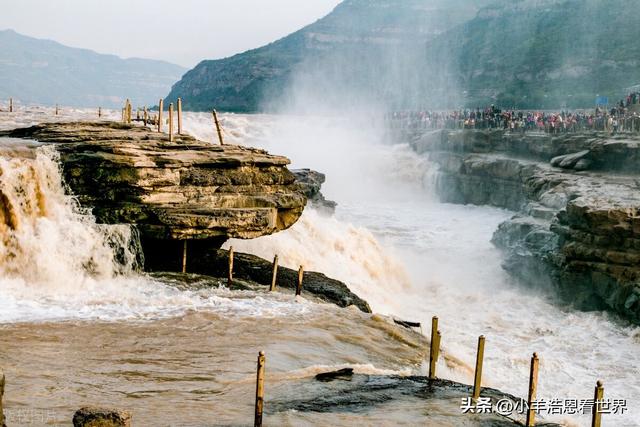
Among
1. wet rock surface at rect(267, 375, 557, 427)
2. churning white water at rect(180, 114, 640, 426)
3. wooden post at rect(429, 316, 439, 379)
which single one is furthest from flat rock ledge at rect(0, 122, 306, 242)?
wooden post at rect(429, 316, 439, 379)

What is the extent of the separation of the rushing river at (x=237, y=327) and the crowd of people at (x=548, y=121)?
10.7m

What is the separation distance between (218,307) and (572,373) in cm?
842

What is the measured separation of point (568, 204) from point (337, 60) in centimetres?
11695

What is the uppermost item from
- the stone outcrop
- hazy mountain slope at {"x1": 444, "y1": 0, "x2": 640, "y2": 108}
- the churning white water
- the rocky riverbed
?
hazy mountain slope at {"x1": 444, "y1": 0, "x2": 640, "y2": 108}

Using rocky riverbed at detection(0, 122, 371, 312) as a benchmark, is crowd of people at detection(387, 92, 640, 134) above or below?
above

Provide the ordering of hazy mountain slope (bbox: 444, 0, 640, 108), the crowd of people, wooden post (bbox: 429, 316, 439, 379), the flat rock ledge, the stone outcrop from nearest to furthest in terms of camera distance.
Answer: the stone outcrop
wooden post (bbox: 429, 316, 439, 379)
the flat rock ledge
the crowd of people
hazy mountain slope (bbox: 444, 0, 640, 108)

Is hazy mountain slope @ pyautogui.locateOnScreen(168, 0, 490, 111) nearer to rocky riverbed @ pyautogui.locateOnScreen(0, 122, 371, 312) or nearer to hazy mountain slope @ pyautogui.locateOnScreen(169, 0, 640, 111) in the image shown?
hazy mountain slope @ pyautogui.locateOnScreen(169, 0, 640, 111)

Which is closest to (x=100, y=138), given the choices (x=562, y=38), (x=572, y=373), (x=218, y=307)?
(x=218, y=307)

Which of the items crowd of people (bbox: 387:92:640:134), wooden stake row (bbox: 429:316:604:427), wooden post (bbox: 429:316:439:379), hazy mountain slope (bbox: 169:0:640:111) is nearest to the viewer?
wooden stake row (bbox: 429:316:604:427)

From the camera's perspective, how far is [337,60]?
13500 centimetres

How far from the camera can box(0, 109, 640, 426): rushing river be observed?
9461mm

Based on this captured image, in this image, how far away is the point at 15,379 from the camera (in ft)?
30.9

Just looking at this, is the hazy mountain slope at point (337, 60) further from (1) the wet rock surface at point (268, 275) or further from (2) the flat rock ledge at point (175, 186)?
(1) the wet rock surface at point (268, 275)

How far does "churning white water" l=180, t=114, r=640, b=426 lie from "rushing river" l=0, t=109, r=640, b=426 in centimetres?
7
